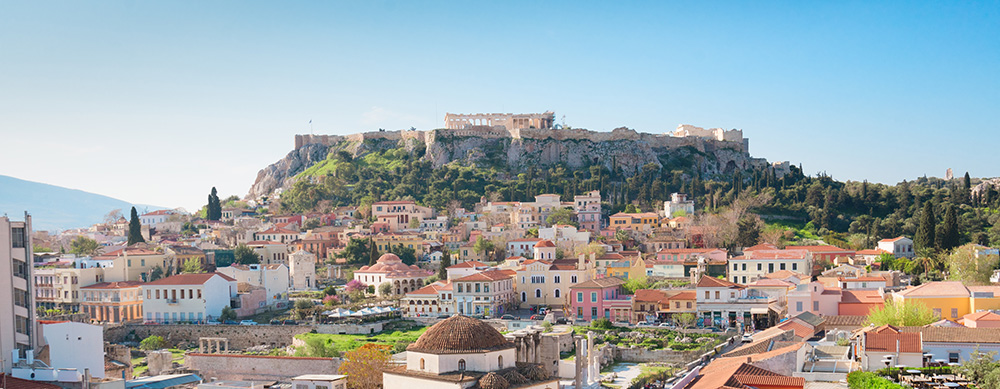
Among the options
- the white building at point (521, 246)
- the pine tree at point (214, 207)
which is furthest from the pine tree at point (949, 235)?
the pine tree at point (214, 207)

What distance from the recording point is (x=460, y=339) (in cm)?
2512

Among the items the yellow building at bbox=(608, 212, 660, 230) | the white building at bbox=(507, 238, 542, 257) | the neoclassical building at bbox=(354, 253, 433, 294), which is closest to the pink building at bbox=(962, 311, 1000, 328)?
the neoclassical building at bbox=(354, 253, 433, 294)

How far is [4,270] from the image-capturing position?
25.4m

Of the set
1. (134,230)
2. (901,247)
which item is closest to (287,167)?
(134,230)

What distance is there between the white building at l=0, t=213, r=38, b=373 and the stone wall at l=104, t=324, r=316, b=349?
23968 mm

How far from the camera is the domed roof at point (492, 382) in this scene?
943 inches

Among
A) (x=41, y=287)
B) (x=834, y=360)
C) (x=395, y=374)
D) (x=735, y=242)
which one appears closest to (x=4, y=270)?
(x=395, y=374)

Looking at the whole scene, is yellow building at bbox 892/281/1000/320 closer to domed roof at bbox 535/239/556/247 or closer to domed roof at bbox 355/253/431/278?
domed roof at bbox 535/239/556/247

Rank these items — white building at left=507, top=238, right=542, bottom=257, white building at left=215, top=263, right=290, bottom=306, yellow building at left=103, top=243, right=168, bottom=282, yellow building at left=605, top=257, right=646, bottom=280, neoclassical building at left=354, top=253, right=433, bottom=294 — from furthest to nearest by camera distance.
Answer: white building at left=507, top=238, right=542, bottom=257, neoclassical building at left=354, top=253, right=433, bottom=294, white building at left=215, top=263, right=290, bottom=306, yellow building at left=103, top=243, right=168, bottom=282, yellow building at left=605, top=257, right=646, bottom=280

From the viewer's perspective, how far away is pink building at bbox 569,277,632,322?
50.4 meters

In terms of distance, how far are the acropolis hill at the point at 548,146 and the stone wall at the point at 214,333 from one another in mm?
54541

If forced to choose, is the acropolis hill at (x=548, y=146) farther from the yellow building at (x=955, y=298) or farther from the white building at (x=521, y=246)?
the yellow building at (x=955, y=298)

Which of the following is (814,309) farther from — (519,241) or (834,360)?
(519,241)

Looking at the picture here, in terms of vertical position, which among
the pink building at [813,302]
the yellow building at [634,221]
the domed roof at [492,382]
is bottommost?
the pink building at [813,302]
